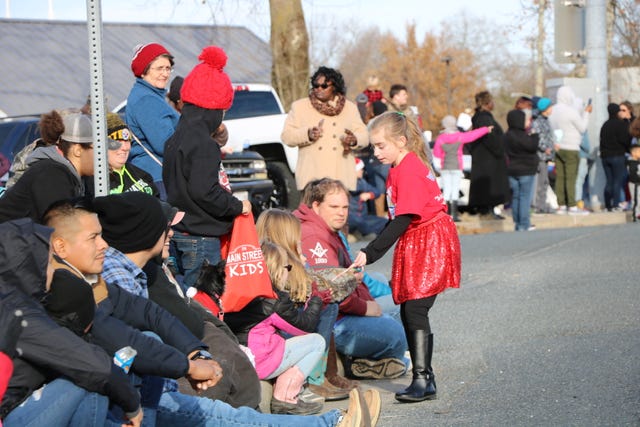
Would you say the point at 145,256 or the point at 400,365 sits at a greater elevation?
the point at 145,256

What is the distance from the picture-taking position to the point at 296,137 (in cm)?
1175

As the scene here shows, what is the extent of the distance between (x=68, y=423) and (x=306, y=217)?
3819 mm

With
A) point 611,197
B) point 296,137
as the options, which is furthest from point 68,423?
point 611,197

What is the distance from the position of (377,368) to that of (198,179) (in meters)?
1.90

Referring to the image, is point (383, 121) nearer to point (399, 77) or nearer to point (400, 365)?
point (400, 365)

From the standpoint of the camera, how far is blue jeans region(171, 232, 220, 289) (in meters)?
7.41

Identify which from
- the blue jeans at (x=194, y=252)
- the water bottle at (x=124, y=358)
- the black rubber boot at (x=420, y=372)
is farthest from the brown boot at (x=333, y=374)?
the water bottle at (x=124, y=358)

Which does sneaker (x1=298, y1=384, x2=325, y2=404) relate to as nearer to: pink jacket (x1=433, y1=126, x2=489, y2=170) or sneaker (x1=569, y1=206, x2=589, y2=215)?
pink jacket (x1=433, y1=126, x2=489, y2=170)

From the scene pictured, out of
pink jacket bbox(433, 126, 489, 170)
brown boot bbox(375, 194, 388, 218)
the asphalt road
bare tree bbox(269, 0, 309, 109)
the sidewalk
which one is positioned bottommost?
the sidewalk

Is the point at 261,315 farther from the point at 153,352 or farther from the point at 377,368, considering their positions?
the point at 153,352

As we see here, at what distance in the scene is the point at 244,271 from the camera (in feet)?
22.8

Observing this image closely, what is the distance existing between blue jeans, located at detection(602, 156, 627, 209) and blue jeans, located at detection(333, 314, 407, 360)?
13.8 metres

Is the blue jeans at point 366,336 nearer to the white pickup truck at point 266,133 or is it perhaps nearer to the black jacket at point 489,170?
the white pickup truck at point 266,133

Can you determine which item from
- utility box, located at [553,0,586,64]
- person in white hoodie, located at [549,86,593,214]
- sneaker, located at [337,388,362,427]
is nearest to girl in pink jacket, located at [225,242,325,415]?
sneaker, located at [337,388,362,427]
